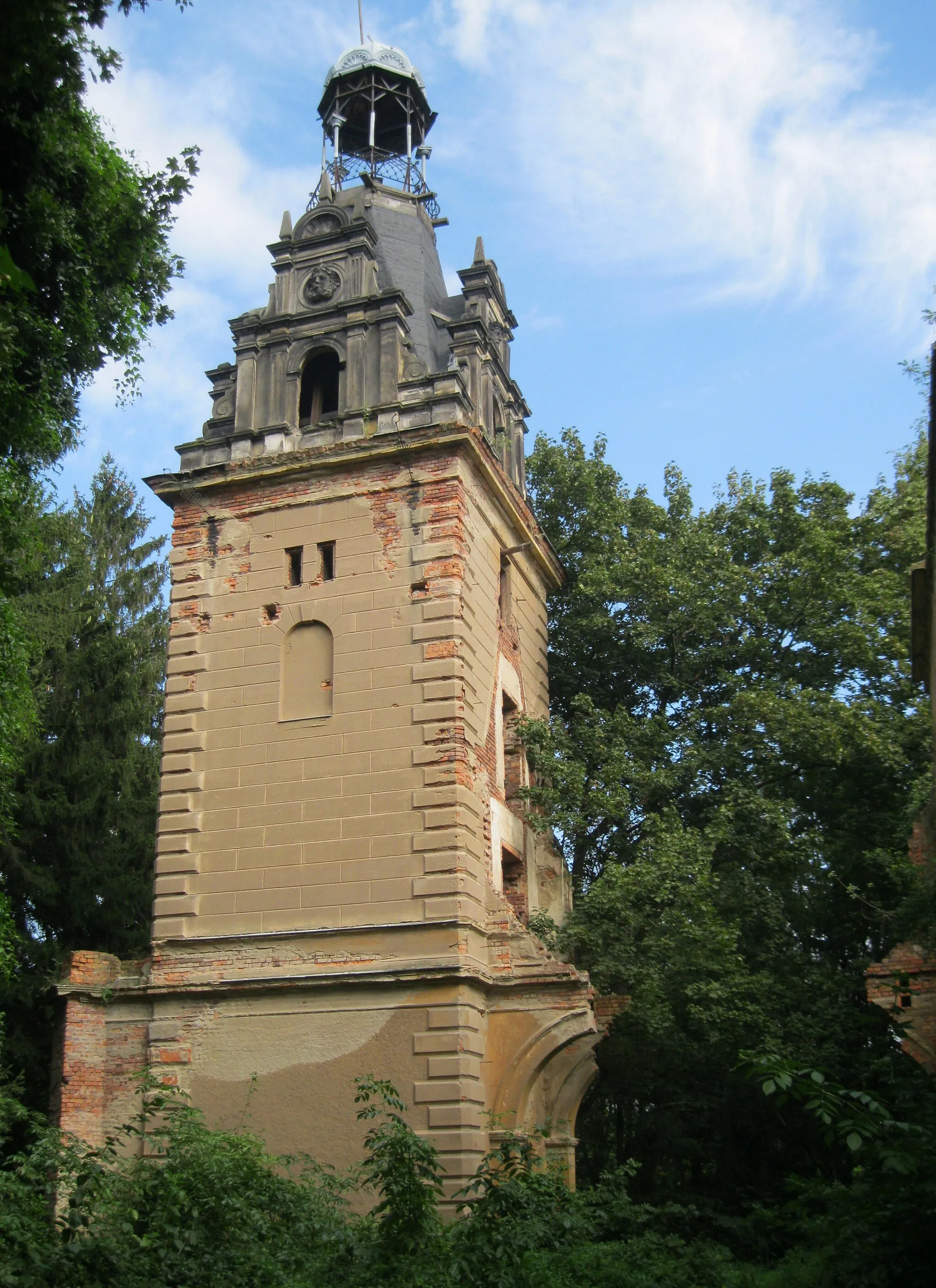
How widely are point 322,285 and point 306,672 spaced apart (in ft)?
20.0

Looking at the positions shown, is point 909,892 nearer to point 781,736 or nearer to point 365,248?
point 781,736

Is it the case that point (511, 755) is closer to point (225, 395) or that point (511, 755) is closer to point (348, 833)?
point (348, 833)

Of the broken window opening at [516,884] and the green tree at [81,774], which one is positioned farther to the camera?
the green tree at [81,774]

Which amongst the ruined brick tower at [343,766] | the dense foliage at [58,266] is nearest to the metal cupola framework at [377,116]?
the ruined brick tower at [343,766]

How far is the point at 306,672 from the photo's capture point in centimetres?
1648

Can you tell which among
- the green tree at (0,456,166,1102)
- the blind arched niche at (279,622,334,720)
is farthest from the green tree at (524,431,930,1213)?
the green tree at (0,456,166,1102)

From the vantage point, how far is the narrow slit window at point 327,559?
16.8 meters

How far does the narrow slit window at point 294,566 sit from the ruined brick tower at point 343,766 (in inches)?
1.8

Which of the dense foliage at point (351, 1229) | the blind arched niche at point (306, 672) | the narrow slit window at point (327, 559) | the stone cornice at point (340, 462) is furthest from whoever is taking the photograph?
the narrow slit window at point (327, 559)

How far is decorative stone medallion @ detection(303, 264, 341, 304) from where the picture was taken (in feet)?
60.8

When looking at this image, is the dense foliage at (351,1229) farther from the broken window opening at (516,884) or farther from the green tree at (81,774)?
the green tree at (81,774)

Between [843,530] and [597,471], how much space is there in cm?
439

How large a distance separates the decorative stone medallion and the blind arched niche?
5.19 m

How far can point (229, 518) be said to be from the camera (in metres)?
17.5
